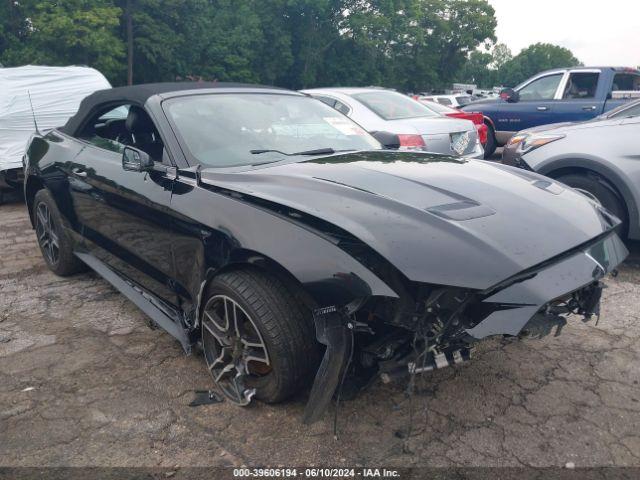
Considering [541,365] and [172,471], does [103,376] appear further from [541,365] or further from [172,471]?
[541,365]

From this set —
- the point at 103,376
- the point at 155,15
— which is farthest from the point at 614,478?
the point at 155,15

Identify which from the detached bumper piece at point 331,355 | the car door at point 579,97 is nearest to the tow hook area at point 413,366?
the detached bumper piece at point 331,355

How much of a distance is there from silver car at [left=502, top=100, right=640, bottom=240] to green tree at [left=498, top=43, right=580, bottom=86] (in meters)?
103

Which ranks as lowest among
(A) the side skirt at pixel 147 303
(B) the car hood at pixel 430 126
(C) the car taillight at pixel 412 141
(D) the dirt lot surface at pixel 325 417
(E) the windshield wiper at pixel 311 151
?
(D) the dirt lot surface at pixel 325 417

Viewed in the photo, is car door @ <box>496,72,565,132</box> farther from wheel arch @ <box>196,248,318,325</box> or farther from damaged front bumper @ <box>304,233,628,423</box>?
wheel arch @ <box>196,248,318,325</box>

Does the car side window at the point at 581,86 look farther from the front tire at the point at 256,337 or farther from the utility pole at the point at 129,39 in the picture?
the utility pole at the point at 129,39

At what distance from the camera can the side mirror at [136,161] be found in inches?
120

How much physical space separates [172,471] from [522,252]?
1.70 m

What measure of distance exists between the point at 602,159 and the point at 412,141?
6.74 feet

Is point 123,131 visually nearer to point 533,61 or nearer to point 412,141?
point 412,141

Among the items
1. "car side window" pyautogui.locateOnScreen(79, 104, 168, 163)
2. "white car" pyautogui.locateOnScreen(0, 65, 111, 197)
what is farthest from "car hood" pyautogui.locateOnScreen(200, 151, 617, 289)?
"white car" pyautogui.locateOnScreen(0, 65, 111, 197)

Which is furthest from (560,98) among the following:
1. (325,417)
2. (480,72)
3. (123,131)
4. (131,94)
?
(480,72)

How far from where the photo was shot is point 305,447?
2.45 meters

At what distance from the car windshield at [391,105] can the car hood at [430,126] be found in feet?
0.99
